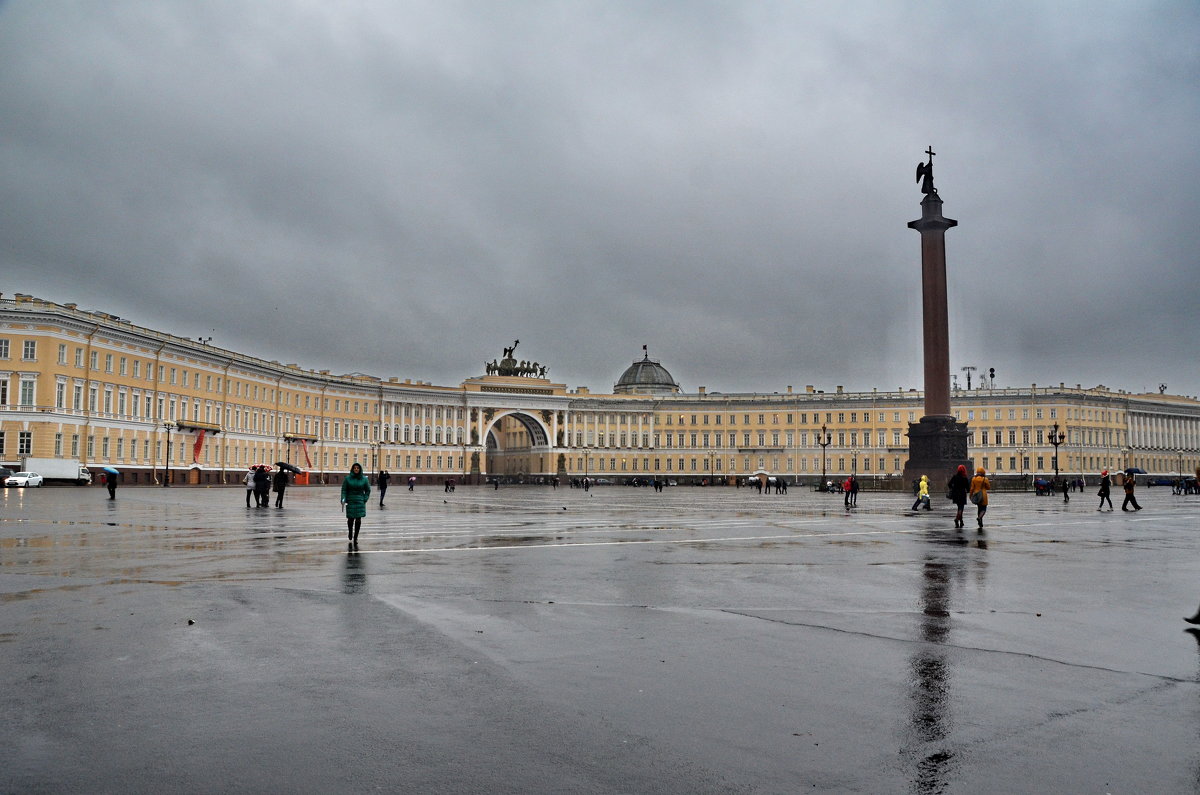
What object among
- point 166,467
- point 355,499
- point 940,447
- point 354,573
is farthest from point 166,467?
point 354,573

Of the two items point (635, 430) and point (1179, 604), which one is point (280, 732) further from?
point (635, 430)

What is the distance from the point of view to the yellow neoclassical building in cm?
8488

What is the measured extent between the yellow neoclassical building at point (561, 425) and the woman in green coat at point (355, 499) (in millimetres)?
63785

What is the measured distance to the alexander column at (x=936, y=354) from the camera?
5225 cm

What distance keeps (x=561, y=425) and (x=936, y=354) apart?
93.0m

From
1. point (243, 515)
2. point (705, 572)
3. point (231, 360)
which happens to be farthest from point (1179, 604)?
point (231, 360)

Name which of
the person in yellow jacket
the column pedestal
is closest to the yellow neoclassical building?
the column pedestal

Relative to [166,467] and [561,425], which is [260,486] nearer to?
[166,467]

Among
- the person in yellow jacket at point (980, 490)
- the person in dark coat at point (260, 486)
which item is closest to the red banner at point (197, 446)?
the person in dark coat at point (260, 486)

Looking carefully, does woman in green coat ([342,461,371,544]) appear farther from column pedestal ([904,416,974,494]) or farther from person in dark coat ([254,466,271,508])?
column pedestal ([904,416,974,494])

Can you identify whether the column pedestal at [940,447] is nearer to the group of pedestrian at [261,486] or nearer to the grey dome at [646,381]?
the group of pedestrian at [261,486]

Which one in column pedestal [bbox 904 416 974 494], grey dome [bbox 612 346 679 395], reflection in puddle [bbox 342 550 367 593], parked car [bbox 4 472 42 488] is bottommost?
reflection in puddle [bbox 342 550 367 593]

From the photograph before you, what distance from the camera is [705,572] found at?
45.9 ft

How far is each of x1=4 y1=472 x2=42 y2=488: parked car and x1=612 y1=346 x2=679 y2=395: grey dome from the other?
102 meters
